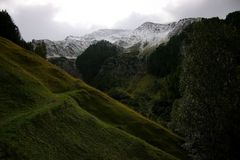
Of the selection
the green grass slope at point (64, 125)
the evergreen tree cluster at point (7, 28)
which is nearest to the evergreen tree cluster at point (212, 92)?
the green grass slope at point (64, 125)

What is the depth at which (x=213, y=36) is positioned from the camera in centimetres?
6122

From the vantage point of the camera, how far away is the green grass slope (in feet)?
151

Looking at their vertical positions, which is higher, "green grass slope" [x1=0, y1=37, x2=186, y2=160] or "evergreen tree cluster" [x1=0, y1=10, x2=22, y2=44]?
"evergreen tree cluster" [x1=0, y1=10, x2=22, y2=44]

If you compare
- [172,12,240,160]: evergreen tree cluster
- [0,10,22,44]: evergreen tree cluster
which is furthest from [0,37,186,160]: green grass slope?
[0,10,22,44]: evergreen tree cluster

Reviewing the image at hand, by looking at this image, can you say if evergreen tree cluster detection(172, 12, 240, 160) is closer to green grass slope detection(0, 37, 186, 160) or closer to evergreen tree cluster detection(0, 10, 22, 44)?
green grass slope detection(0, 37, 186, 160)

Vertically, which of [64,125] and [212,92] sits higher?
[212,92]

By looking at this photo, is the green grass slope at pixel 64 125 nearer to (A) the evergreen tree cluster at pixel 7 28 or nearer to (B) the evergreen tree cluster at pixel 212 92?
(B) the evergreen tree cluster at pixel 212 92

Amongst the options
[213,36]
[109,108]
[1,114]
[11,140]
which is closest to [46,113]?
[1,114]

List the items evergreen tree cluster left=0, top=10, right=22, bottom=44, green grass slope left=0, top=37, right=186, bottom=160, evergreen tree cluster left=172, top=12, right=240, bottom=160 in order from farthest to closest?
evergreen tree cluster left=0, top=10, right=22, bottom=44
evergreen tree cluster left=172, top=12, right=240, bottom=160
green grass slope left=0, top=37, right=186, bottom=160

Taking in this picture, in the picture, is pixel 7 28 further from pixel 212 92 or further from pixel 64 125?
pixel 212 92

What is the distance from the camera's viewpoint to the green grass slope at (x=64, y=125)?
46125mm

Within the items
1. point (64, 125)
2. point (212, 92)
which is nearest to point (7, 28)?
point (64, 125)

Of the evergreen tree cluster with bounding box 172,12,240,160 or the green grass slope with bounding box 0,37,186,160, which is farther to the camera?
the evergreen tree cluster with bounding box 172,12,240,160

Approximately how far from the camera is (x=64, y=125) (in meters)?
55.4
